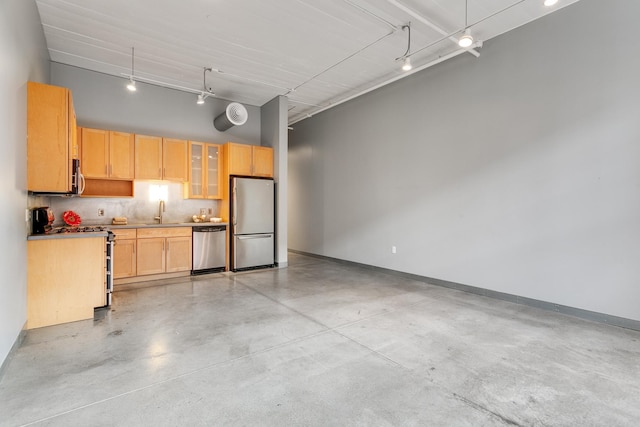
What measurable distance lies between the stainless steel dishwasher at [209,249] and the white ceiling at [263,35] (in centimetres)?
278

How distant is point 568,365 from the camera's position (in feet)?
8.05

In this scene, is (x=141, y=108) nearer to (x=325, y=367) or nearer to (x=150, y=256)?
(x=150, y=256)

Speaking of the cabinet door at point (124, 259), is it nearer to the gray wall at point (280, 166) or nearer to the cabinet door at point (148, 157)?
the cabinet door at point (148, 157)

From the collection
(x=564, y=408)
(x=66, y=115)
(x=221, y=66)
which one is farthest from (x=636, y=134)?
(x=66, y=115)

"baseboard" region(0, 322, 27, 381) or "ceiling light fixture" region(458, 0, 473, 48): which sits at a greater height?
"ceiling light fixture" region(458, 0, 473, 48)

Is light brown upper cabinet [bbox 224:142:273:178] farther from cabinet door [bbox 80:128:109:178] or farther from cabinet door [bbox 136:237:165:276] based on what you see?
cabinet door [bbox 80:128:109:178]

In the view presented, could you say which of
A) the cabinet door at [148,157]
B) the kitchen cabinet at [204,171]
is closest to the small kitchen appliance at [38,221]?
the cabinet door at [148,157]

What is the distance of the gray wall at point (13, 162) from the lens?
7.59 ft

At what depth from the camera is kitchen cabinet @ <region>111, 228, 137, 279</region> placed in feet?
16.1

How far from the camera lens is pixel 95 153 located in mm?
4914

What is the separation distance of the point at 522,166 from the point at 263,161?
15.1 feet

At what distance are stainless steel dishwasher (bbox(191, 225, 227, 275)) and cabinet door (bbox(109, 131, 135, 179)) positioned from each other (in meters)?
1.47

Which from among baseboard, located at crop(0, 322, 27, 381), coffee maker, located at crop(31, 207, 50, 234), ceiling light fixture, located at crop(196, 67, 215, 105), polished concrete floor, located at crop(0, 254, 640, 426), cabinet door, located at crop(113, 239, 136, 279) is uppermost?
ceiling light fixture, located at crop(196, 67, 215, 105)

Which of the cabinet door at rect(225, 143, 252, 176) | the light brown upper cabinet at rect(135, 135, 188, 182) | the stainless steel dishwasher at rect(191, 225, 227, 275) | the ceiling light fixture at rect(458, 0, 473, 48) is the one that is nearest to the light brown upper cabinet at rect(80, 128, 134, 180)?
the light brown upper cabinet at rect(135, 135, 188, 182)
